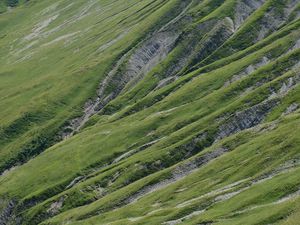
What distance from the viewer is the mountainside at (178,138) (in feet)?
266

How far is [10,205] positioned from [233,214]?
88088 mm

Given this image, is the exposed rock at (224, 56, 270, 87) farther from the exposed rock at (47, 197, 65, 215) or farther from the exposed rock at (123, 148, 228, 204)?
the exposed rock at (47, 197, 65, 215)

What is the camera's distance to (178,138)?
434ft

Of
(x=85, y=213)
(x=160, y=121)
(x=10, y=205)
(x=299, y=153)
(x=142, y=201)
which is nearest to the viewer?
Result: (x=299, y=153)

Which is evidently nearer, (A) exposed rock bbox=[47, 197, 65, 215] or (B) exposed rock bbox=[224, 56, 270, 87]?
(A) exposed rock bbox=[47, 197, 65, 215]

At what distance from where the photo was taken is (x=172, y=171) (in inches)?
4532

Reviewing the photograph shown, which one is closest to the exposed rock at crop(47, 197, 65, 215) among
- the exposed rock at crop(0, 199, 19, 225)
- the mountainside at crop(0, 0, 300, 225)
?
the mountainside at crop(0, 0, 300, 225)

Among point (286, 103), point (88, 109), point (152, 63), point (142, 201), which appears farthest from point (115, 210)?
point (152, 63)

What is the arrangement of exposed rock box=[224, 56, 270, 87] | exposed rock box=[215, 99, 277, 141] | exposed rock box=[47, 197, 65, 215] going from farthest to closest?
exposed rock box=[224, 56, 270, 87]
exposed rock box=[47, 197, 65, 215]
exposed rock box=[215, 99, 277, 141]

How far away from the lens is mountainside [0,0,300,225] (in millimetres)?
81125

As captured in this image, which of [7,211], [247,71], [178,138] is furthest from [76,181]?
[247,71]

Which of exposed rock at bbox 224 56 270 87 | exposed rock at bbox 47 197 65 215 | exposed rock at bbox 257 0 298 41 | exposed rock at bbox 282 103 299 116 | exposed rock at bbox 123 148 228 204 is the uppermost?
exposed rock at bbox 257 0 298 41

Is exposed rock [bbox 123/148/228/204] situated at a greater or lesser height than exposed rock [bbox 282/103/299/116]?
lesser

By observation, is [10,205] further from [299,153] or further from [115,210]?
[299,153]
